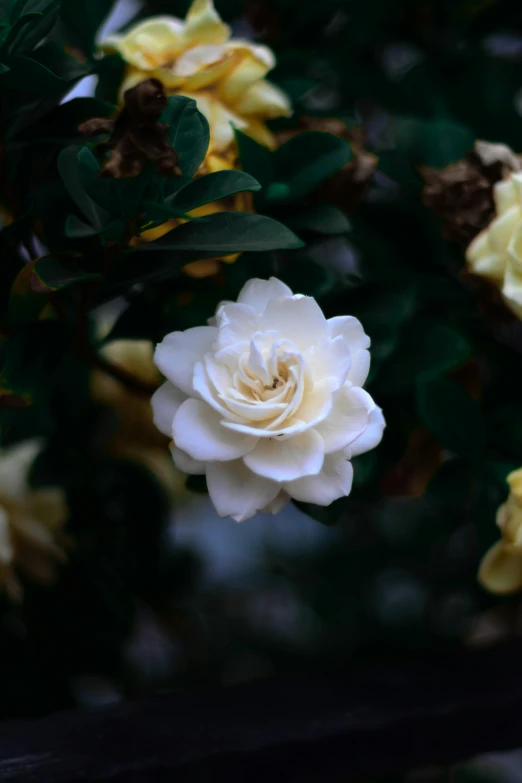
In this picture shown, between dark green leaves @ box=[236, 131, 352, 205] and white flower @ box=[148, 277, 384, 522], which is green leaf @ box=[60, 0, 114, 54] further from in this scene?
white flower @ box=[148, 277, 384, 522]

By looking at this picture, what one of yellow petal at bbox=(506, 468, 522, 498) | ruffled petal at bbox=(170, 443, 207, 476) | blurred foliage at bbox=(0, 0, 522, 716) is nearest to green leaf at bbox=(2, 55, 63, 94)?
blurred foliage at bbox=(0, 0, 522, 716)

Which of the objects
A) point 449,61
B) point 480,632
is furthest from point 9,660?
point 449,61

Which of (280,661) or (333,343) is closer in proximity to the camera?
(333,343)

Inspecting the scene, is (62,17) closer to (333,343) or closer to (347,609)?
(333,343)

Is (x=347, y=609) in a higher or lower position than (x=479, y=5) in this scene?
lower

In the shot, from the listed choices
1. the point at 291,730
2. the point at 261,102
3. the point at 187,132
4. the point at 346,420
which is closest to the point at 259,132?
the point at 261,102

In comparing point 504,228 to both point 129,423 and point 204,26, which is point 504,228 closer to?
point 204,26
